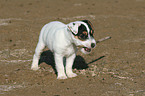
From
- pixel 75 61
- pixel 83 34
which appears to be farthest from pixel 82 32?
pixel 75 61

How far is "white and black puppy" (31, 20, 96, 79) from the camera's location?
270 inches

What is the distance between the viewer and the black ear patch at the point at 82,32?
6.82 meters

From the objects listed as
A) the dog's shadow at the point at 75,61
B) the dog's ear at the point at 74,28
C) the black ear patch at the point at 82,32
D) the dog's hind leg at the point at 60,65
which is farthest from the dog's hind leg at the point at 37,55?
the black ear patch at the point at 82,32

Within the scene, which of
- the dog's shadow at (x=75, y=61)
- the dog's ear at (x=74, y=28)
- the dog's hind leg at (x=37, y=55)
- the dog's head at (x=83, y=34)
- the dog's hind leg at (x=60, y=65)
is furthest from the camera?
the dog's shadow at (x=75, y=61)

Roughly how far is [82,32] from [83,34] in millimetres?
60

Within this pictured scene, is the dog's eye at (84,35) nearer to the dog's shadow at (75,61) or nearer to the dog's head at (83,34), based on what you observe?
the dog's head at (83,34)

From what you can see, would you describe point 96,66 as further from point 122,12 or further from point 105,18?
point 122,12

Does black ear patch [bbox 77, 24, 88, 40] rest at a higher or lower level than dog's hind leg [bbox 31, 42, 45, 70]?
higher

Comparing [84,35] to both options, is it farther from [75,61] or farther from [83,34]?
[75,61]

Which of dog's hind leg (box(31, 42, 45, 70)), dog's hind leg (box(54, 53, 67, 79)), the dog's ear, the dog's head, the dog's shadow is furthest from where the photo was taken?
the dog's shadow

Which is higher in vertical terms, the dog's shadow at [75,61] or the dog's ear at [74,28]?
the dog's ear at [74,28]

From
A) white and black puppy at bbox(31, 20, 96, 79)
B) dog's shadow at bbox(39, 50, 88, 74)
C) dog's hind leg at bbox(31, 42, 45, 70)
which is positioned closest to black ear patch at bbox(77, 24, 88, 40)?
white and black puppy at bbox(31, 20, 96, 79)

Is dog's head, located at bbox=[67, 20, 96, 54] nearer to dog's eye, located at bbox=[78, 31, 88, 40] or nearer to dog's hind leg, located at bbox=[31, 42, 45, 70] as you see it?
dog's eye, located at bbox=[78, 31, 88, 40]

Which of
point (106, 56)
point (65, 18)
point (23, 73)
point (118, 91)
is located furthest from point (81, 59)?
point (65, 18)
